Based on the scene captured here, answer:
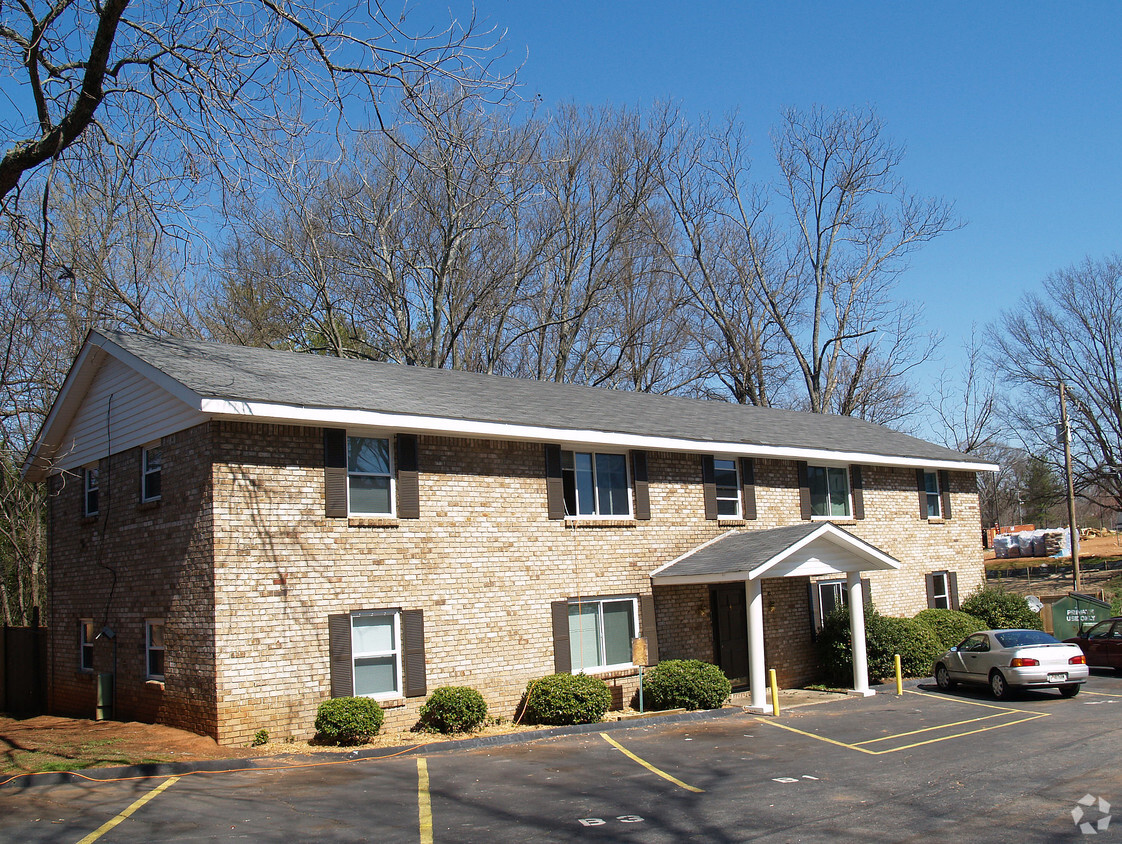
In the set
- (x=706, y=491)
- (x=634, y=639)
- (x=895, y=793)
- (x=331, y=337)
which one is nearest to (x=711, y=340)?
(x=331, y=337)

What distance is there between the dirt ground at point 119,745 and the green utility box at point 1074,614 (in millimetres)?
18184

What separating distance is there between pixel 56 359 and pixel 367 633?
623 inches

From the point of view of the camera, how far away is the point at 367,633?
15.8 metres

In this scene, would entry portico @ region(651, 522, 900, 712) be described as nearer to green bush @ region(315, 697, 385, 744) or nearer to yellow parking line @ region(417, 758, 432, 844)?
green bush @ region(315, 697, 385, 744)

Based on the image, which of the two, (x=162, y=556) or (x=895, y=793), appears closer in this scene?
(x=895, y=793)

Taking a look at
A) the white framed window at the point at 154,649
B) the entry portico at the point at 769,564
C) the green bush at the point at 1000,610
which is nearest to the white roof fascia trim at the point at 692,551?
the entry portico at the point at 769,564

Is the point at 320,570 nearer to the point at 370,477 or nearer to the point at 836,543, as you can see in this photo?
the point at 370,477

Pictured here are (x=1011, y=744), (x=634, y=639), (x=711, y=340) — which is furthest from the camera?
(x=711, y=340)

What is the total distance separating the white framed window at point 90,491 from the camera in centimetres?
1836

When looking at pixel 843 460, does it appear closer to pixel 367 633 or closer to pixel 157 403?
pixel 367 633

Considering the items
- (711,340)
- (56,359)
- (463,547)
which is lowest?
(463,547)

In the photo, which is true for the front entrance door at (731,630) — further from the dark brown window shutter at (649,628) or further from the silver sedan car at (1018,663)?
the silver sedan car at (1018,663)

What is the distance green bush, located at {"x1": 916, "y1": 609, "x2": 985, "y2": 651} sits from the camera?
78.4 ft

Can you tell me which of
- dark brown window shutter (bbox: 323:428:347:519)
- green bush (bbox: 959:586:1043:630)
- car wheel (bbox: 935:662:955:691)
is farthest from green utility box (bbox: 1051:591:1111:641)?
dark brown window shutter (bbox: 323:428:347:519)
